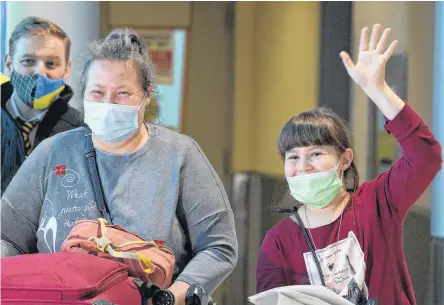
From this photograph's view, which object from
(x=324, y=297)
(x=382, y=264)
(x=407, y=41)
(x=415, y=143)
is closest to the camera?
(x=324, y=297)

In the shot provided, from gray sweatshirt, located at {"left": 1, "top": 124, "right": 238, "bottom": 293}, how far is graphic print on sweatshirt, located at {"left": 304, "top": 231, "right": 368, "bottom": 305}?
0.29 meters

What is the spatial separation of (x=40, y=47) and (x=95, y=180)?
850 millimetres

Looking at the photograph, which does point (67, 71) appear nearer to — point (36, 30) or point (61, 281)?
point (36, 30)

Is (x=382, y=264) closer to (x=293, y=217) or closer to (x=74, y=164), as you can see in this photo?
(x=293, y=217)

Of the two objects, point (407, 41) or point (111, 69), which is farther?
point (407, 41)

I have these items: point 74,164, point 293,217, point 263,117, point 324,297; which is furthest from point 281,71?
point 324,297

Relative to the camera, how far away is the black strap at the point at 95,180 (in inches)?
95.0

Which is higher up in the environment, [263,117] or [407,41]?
[407,41]

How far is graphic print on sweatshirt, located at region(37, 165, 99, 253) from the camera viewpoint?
2404 mm

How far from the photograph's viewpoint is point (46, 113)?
10.0 ft

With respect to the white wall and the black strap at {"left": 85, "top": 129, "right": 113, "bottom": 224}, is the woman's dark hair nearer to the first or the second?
the black strap at {"left": 85, "top": 129, "right": 113, "bottom": 224}

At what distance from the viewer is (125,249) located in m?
2.18

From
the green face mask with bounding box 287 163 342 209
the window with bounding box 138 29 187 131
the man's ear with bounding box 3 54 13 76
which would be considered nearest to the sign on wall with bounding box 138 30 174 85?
the window with bounding box 138 29 187 131

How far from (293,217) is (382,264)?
1.11ft
